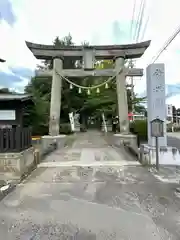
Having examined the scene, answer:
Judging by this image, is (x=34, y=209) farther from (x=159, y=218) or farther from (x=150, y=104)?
(x=150, y=104)

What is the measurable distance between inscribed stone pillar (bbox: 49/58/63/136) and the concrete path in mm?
7366

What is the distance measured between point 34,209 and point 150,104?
7.67 m

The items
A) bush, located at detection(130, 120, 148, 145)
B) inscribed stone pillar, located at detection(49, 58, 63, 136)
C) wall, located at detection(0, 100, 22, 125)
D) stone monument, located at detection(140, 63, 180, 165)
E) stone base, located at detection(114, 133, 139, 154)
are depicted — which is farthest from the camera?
bush, located at detection(130, 120, 148, 145)

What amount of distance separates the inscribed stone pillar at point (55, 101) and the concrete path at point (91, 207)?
7.37 meters

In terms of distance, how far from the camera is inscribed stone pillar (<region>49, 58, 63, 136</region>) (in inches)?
609

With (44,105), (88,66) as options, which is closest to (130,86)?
(44,105)

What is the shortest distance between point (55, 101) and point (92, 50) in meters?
3.96

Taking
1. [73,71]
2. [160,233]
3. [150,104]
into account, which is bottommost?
[160,233]

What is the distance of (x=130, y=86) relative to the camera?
32.2m

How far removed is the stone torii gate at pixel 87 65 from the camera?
15.6m

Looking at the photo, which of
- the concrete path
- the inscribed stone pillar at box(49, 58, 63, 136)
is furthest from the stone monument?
the inscribed stone pillar at box(49, 58, 63, 136)

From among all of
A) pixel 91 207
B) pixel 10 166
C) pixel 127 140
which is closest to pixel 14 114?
pixel 10 166

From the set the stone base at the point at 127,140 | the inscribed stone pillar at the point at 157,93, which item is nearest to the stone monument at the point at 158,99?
the inscribed stone pillar at the point at 157,93

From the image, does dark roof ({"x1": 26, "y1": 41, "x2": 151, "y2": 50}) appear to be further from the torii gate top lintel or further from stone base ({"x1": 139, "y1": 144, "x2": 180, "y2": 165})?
stone base ({"x1": 139, "y1": 144, "x2": 180, "y2": 165})
